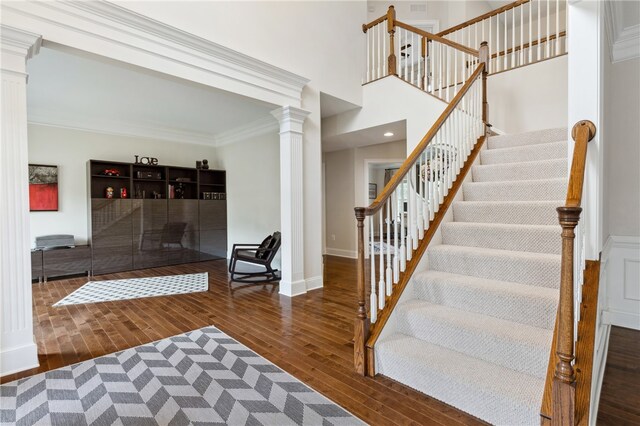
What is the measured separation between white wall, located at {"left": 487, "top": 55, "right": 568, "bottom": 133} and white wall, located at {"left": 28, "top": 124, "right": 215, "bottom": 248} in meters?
6.63

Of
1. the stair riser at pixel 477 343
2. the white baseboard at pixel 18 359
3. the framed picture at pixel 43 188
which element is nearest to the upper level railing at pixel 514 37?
the stair riser at pixel 477 343

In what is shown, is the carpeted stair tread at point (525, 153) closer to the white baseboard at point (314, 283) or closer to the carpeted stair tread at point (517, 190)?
the carpeted stair tread at point (517, 190)

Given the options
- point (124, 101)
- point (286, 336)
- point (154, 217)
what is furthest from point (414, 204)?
point (154, 217)

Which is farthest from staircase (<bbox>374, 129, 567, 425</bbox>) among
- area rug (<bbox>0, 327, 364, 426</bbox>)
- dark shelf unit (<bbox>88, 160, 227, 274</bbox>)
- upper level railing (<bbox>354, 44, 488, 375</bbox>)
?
dark shelf unit (<bbox>88, 160, 227, 274</bbox>)

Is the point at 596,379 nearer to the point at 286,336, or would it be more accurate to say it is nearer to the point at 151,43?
the point at 286,336

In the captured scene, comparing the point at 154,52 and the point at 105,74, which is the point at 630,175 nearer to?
the point at 154,52

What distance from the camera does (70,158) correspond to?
5516 millimetres

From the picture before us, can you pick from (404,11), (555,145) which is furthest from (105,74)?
(404,11)

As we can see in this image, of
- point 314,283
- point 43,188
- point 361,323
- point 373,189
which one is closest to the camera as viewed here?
point 361,323

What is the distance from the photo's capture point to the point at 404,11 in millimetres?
6664

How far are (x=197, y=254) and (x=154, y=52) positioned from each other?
4446 millimetres

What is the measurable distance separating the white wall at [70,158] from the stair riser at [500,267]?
601cm

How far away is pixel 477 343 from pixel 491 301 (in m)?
0.34

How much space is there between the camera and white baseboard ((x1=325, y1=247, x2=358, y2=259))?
22.2ft
